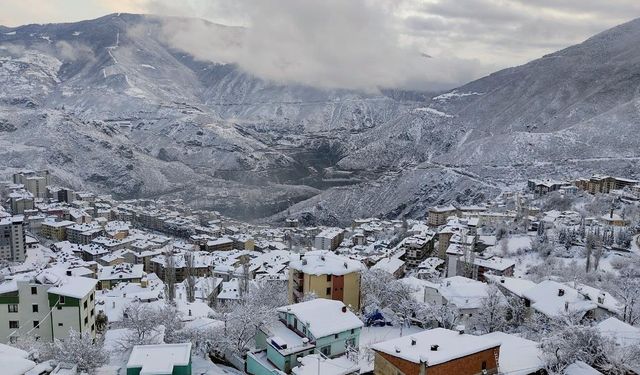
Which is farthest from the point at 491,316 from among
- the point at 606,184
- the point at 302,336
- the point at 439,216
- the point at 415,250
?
the point at 606,184

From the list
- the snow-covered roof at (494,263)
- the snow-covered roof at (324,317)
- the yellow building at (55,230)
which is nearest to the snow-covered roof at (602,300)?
the snow-covered roof at (324,317)

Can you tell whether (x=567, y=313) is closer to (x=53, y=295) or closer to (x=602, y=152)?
(x=53, y=295)

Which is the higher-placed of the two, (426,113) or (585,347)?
(426,113)

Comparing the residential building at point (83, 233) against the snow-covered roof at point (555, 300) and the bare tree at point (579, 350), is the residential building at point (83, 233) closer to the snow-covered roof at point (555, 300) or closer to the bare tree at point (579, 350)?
the snow-covered roof at point (555, 300)

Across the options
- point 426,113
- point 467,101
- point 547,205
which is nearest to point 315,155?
point 426,113

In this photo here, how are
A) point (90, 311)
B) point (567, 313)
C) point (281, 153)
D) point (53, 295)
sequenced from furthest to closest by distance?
1. point (281, 153)
2. point (90, 311)
3. point (53, 295)
4. point (567, 313)

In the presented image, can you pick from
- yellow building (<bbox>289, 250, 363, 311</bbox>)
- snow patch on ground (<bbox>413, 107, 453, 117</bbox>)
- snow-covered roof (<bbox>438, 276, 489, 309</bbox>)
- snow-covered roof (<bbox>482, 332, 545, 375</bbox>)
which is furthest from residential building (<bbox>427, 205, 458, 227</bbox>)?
snow patch on ground (<bbox>413, 107, 453, 117</bbox>)

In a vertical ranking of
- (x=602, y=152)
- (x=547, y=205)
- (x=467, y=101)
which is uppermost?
(x=467, y=101)
